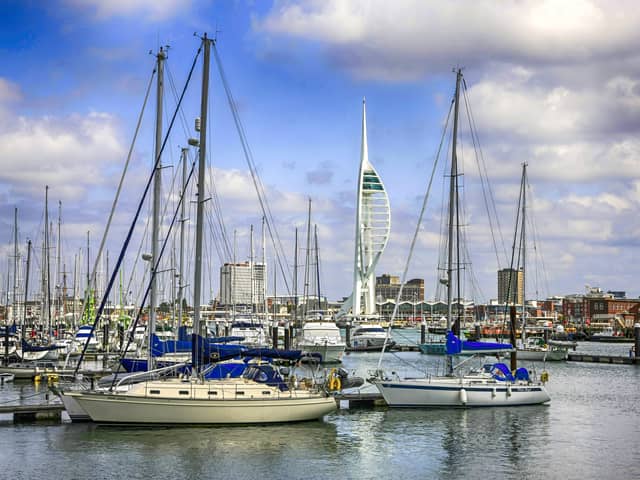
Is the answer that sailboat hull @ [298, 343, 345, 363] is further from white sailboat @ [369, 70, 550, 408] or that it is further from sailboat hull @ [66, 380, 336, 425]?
sailboat hull @ [66, 380, 336, 425]

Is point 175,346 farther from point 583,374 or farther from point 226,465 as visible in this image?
point 583,374

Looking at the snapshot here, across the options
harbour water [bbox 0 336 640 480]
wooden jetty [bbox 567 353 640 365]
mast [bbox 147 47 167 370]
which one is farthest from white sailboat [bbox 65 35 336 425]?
wooden jetty [bbox 567 353 640 365]

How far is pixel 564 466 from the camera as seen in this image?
2755 centimetres

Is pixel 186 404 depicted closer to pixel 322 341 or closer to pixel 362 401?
pixel 362 401

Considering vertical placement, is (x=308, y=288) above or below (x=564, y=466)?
above

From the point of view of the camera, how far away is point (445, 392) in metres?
38.6

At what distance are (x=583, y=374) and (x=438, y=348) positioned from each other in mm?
23622

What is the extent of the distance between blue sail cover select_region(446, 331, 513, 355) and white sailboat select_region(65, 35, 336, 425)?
344 inches

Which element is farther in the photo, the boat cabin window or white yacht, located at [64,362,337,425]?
the boat cabin window

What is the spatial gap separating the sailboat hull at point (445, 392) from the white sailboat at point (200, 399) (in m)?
6.03

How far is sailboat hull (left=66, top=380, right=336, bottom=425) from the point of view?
104 feet

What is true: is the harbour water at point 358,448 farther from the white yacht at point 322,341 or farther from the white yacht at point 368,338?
the white yacht at point 368,338

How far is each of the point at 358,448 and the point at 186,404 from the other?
6847 millimetres

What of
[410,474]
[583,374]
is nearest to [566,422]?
[410,474]
